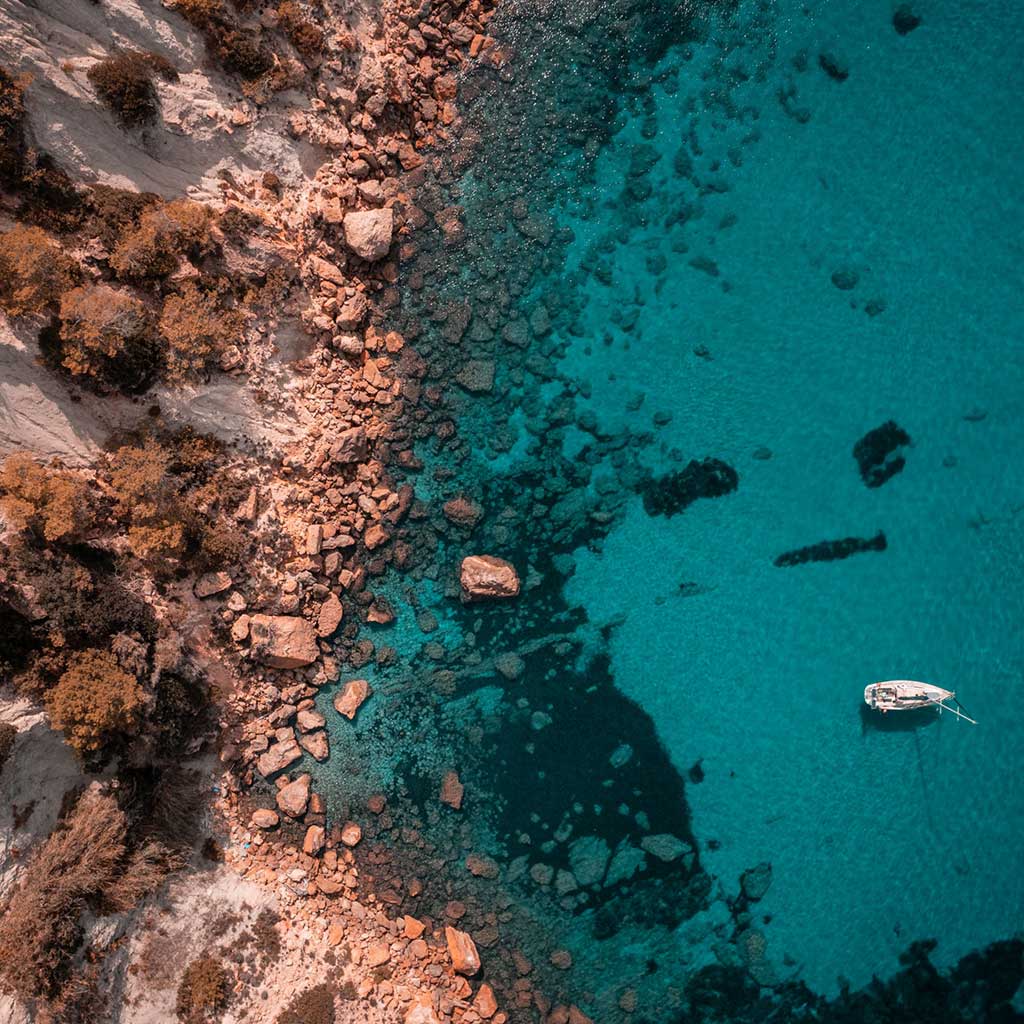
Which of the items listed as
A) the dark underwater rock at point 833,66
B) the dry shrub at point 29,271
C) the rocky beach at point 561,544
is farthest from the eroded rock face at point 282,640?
the dark underwater rock at point 833,66

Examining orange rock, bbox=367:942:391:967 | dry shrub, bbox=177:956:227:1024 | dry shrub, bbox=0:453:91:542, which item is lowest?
dry shrub, bbox=177:956:227:1024

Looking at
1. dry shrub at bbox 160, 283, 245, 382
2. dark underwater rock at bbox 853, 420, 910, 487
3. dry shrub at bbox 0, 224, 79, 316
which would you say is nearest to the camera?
dry shrub at bbox 0, 224, 79, 316

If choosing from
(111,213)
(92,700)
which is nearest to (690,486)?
(92,700)

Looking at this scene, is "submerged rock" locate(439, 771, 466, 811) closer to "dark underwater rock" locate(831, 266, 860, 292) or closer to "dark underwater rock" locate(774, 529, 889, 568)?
"dark underwater rock" locate(774, 529, 889, 568)

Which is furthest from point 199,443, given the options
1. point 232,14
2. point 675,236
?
point 675,236

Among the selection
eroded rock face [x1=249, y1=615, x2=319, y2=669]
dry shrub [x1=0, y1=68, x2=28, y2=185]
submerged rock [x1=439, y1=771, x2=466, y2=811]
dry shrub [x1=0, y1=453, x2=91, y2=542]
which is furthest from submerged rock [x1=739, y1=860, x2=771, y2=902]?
dry shrub [x1=0, y1=68, x2=28, y2=185]

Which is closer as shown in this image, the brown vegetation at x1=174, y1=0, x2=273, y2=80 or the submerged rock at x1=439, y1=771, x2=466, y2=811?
the brown vegetation at x1=174, y1=0, x2=273, y2=80

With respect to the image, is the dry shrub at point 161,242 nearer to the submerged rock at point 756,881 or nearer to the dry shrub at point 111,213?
the dry shrub at point 111,213
